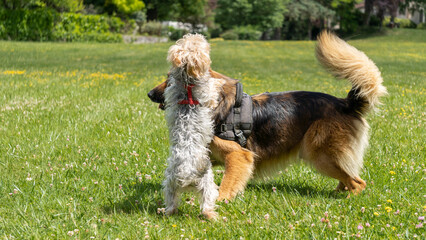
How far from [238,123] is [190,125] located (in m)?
0.75

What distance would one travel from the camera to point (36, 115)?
23.0 ft

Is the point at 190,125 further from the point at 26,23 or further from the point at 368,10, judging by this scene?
the point at 368,10

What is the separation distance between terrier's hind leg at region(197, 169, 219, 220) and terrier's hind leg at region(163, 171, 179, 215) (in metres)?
0.21

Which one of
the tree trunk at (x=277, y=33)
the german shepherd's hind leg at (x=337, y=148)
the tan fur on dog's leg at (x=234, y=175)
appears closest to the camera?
the tan fur on dog's leg at (x=234, y=175)

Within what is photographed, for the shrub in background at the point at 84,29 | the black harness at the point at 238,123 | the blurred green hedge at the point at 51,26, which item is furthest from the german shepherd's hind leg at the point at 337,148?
the shrub in background at the point at 84,29

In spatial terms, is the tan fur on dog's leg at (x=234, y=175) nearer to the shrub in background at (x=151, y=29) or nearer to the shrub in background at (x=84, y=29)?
the shrub in background at (x=84, y=29)

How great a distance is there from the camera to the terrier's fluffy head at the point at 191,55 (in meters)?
3.14

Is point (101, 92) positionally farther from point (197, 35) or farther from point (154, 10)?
Answer: point (154, 10)

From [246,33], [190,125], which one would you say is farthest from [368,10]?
[190,125]

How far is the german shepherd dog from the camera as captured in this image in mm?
3977

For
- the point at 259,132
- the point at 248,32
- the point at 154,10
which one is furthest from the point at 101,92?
the point at 248,32

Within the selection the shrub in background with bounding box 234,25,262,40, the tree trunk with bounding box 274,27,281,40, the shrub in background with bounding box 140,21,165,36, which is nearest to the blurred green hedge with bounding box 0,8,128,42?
the shrub in background with bounding box 140,21,165,36

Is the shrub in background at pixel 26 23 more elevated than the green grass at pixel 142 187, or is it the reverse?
the shrub in background at pixel 26 23

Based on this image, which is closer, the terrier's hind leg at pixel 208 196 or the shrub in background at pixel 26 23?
the terrier's hind leg at pixel 208 196
